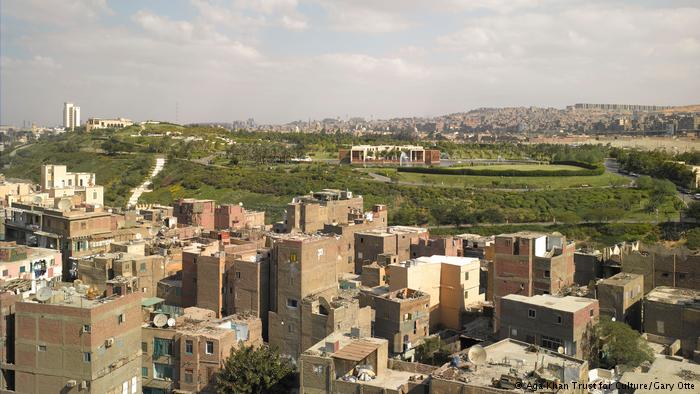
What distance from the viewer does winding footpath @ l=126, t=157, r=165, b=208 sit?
4891cm

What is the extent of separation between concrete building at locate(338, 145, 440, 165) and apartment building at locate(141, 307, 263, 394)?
4522 cm

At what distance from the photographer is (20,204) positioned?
29312mm

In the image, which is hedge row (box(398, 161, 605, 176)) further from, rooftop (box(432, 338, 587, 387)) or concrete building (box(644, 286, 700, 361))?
rooftop (box(432, 338, 587, 387))

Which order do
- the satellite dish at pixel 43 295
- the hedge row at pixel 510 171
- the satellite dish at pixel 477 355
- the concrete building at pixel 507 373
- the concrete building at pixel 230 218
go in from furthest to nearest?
1. the hedge row at pixel 510 171
2. the concrete building at pixel 230 218
3. the satellite dish at pixel 43 295
4. the satellite dish at pixel 477 355
5. the concrete building at pixel 507 373

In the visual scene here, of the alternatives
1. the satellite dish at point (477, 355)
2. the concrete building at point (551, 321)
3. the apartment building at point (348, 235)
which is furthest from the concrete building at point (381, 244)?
the satellite dish at point (477, 355)

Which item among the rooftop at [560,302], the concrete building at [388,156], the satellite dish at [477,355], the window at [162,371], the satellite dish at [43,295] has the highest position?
the concrete building at [388,156]

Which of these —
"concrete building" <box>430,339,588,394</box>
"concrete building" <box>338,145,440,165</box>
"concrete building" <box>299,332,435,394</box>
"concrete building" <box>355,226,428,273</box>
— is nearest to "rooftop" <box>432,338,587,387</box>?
"concrete building" <box>430,339,588,394</box>

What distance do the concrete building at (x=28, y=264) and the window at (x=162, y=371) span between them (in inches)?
230

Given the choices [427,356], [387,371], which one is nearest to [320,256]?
[427,356]

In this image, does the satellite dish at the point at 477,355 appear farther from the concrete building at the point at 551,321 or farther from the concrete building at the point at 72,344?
the concrete building at the point at 72,344

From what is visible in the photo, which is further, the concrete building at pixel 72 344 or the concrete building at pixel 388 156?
the concrete building at pixel 388 156

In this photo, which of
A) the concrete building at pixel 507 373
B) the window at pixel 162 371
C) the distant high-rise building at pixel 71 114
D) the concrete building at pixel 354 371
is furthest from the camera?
the distant high-rise building at pixel 71 114

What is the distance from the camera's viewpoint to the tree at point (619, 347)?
51.3ft

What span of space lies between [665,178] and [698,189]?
3.92 metres
